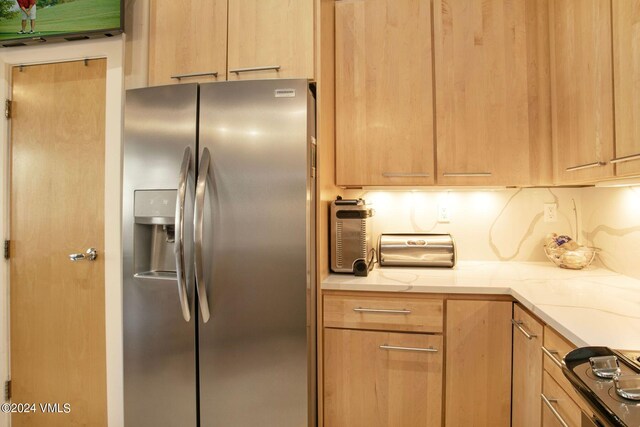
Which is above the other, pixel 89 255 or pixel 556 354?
pixel 89 255

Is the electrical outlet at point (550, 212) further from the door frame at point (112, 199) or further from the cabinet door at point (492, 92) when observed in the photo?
the door frame at point (112, 199)

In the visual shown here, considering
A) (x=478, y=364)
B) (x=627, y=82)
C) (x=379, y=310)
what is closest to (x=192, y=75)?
(x=379, y=310)

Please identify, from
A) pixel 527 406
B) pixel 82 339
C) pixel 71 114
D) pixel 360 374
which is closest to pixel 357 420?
pixel 360 374

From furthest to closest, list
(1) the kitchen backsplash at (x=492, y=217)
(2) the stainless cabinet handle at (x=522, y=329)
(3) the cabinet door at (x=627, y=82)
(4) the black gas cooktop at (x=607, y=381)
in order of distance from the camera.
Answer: (1) the kitchen backsplash at (x=492, y=217) → (2) the stainless cabinet handle at (x=522, y=329) → (3) the cabinet door at (x=627, y=82) → (4) the black gas cooktop at (x=607, y=381)

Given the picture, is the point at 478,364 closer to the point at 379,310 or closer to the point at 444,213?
the point at 379,310

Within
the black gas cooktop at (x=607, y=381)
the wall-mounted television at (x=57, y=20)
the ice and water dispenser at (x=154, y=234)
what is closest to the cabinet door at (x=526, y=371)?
the black gas cooktop at (x=607, y=381)

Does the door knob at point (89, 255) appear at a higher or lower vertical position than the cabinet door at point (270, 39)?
lower

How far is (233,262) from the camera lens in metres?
1.28

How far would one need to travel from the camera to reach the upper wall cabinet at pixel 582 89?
1137 mm

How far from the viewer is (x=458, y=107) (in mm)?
1581

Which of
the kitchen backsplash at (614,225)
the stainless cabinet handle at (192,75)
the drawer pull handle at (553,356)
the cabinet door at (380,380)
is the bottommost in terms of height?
the cabinet door at (380,380)

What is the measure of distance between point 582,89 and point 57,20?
8.37 ft

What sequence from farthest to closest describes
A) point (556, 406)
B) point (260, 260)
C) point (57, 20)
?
point (57, 20), point (260, 260), point (556, 406)

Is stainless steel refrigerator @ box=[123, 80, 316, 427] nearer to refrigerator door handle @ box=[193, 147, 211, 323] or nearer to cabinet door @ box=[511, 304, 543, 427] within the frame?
refrigerator door handle @ box=[193, 147, 211, 323]
